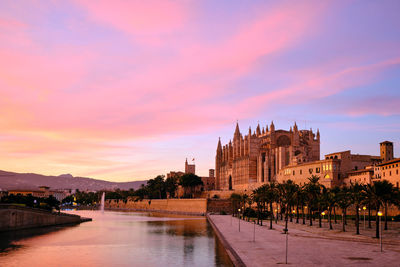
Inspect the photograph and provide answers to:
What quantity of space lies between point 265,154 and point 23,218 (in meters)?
79.9

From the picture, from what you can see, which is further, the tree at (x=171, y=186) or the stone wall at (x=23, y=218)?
the tree at (x=171, y=186)

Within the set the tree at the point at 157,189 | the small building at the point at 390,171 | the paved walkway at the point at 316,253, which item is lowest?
the paved walkway at the point at 316,253

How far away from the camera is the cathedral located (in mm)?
109312

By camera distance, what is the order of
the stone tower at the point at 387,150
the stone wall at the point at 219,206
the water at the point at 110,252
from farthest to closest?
the stone wall at the point at 219,206, the stone tower at the point at 387,150, the water at the point at 110,252

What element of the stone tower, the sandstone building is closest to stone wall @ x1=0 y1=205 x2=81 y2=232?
the sandstone building

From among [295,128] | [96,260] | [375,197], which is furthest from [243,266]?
[295,128]

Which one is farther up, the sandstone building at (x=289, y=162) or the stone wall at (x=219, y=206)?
the sandstone building at (x=289, y=162)

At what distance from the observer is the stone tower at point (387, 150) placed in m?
92.9

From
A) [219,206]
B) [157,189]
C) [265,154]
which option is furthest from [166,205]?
[265,154]

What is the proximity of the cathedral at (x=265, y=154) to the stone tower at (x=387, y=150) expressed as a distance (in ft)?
57.8

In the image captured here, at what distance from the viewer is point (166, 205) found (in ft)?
435

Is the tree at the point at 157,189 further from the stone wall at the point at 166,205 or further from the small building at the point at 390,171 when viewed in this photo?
the small building at the point at 390,171

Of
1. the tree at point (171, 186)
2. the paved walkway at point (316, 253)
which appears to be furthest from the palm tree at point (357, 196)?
the tree at point (171, 186)

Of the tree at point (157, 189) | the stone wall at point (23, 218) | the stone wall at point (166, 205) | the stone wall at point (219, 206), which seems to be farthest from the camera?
the tree at point (157, 189)
